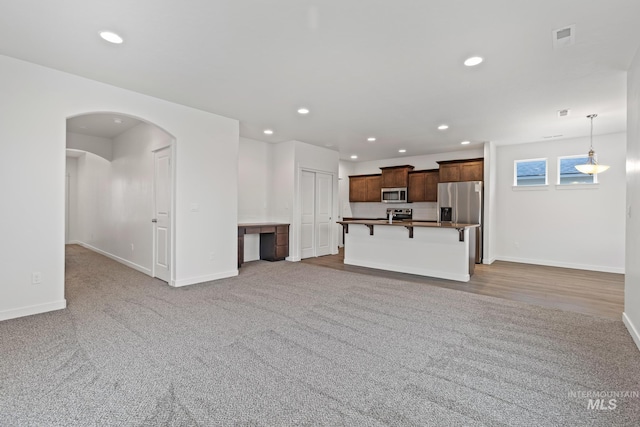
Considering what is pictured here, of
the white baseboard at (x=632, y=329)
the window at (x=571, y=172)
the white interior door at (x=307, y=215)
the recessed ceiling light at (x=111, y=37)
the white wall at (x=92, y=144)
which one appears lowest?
the white baseboard at (x=632, y=329)

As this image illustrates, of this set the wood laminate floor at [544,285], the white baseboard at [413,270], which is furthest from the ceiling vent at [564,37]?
the white baseboard at [413,270]

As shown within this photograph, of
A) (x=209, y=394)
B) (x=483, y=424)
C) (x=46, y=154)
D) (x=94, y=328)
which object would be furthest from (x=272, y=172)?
(x=483, y=424)

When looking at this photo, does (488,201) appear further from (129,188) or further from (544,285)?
(129,188)

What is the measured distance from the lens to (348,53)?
9.80ft

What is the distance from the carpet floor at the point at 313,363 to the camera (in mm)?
1779

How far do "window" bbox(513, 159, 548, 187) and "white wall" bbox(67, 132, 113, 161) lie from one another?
9.38 metres

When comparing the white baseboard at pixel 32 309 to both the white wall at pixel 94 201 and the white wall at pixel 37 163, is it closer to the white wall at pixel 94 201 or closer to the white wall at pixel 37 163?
the white wall at pixel 37 163

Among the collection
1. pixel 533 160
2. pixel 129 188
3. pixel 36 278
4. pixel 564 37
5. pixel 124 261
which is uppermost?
pixel 564 37

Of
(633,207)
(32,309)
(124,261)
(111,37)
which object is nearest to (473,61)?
(633,207)

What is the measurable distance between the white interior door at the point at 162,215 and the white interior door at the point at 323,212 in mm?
3621

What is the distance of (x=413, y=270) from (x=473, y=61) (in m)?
3.69

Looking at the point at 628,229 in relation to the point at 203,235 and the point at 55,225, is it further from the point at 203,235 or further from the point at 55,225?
the point at 55,225

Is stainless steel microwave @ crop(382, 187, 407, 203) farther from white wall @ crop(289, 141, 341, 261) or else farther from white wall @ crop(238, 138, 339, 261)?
white wall @ crop(238, 138, 339, 261)

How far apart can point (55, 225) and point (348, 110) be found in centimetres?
412
